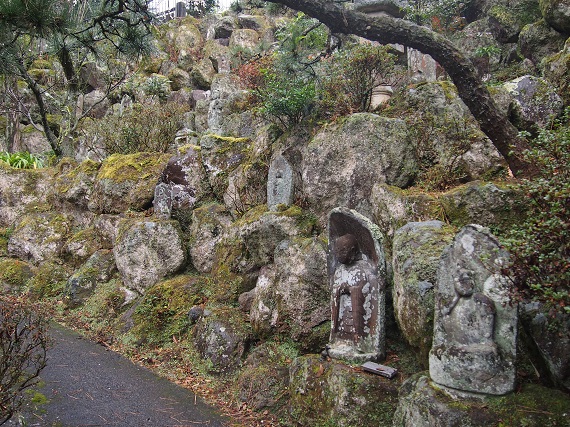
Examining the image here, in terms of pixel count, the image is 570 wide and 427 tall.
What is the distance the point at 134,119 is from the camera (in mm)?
11508

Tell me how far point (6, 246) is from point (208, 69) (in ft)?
43.5

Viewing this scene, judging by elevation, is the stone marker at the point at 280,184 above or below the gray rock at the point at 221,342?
above

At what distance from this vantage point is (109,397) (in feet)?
17.0

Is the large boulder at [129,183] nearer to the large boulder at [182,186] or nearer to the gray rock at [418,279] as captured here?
the large boulder at [182,186]

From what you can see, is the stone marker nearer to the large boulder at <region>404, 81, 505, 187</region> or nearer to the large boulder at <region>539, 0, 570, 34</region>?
the large boulder at <region>404, 81, 505, 187</region>

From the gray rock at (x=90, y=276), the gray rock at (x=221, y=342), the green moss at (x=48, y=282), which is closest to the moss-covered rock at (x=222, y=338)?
the gray rock at (x=221, y=342)

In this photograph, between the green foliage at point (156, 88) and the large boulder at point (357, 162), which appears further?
the green foliage at point (156, 88)

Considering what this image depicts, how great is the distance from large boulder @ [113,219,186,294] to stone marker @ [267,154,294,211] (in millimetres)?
2171

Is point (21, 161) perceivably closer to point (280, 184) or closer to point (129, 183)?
point (129, 183)

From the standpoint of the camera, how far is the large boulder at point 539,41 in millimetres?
11211

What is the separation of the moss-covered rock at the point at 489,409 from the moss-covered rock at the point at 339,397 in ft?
1.89

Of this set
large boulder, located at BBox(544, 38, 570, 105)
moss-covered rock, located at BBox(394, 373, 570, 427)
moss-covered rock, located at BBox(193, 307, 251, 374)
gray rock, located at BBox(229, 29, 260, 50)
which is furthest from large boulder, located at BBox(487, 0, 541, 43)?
moss-covered rock, located at BBox(394, 373, 570, 427)

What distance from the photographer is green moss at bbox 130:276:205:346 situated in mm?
7035

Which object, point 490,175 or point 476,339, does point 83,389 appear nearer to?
point 476,339
